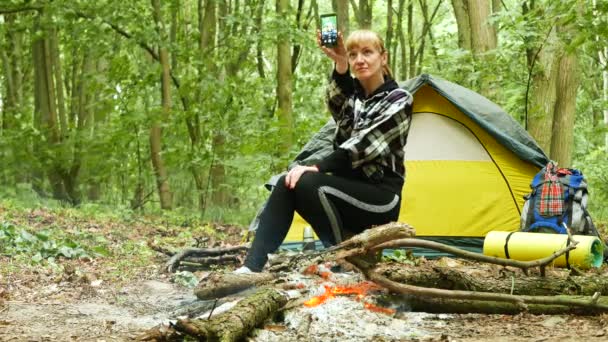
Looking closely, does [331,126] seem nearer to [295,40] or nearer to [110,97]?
[295,40]

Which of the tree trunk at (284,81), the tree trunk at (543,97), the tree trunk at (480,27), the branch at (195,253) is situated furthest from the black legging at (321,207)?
the tree trunk at (284,81)

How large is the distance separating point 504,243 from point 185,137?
845 cm

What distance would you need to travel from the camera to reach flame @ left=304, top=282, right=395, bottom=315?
10.8 feet

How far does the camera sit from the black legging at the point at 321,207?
142 inches

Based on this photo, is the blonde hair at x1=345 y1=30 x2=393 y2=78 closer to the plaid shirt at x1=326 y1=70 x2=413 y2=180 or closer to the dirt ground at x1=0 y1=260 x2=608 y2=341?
the plaid shirt at x1=326 y1=70 x2=413 y2=180

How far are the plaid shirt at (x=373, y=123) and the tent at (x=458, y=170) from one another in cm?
221

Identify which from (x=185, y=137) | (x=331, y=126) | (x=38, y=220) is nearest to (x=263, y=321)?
(x=331, y=126)

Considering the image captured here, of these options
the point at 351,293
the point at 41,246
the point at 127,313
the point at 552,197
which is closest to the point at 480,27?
the point at 552,197

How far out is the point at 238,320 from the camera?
8.52 feet

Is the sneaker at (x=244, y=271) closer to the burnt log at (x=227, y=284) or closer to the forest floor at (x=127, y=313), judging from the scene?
the burnt log at (x=227, y=284)

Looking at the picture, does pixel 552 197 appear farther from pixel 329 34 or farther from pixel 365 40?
pixel 329 34

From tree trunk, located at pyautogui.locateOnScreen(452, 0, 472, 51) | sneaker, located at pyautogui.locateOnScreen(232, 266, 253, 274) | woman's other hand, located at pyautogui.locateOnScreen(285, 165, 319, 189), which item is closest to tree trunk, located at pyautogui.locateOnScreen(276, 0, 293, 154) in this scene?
tree trunk, located at pyautogui.locateOnScreen(452, 0, 472, 51)

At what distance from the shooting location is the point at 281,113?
9930 millimetres

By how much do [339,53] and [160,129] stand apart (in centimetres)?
809
